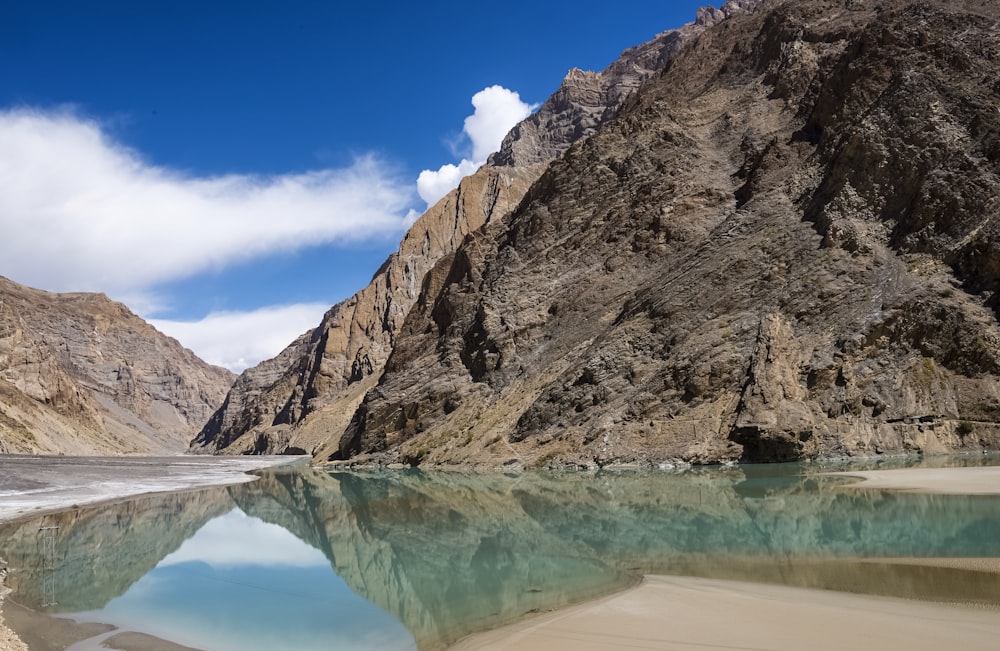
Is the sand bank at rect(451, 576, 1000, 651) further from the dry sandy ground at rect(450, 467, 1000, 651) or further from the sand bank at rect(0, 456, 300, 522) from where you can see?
the sand bank at rect(0, 456, 300, 522)

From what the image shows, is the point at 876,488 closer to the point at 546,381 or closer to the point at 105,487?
the point at 546,381

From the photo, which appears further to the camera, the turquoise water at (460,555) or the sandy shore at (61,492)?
the turquoise water at (460,555)

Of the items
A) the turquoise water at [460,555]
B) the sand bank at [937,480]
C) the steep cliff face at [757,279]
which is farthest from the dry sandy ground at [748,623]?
the steep cliff face at [757,279]

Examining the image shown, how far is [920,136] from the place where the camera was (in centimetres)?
4709

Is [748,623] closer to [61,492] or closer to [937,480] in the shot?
[937,480]

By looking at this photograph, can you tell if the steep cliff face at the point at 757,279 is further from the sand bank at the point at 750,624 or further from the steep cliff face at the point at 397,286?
the steep cliff face at the point at 397,286

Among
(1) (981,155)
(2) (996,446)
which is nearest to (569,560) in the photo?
(2) (996,446)

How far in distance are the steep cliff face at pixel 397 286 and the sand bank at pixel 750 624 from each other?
10261cm

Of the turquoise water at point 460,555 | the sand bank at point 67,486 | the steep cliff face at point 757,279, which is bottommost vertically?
the turquoise water at point 460,555

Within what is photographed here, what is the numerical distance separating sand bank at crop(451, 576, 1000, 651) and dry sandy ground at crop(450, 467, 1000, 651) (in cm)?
1

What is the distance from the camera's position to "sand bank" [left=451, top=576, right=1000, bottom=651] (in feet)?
27.3

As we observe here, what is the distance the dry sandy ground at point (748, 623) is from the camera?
8352 millimetres

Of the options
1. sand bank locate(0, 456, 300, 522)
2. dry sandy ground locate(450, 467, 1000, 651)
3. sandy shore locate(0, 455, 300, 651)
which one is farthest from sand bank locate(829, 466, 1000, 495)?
sand bank locate(0, 456, 300, 522)

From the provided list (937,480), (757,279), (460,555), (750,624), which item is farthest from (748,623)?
(757,279)
